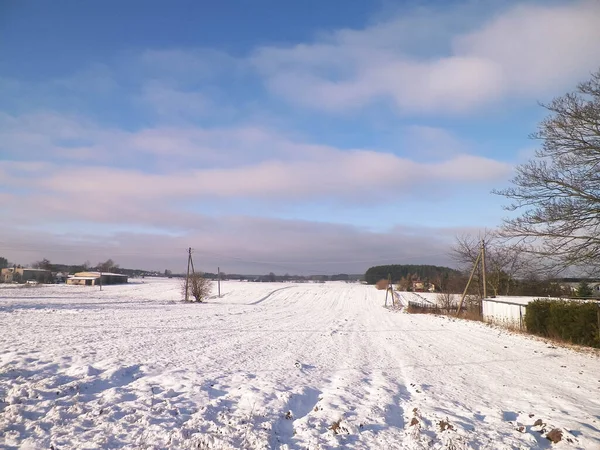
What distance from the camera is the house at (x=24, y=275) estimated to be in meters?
106

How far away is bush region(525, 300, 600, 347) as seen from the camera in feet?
48.9

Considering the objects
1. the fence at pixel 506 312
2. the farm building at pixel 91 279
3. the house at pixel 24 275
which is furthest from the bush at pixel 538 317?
the house at pixel 24 275

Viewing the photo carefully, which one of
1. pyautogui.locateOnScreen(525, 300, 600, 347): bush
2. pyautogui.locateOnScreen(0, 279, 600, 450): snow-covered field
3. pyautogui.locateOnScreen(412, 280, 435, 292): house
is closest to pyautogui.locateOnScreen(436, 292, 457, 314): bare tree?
pyautogui.locateOnScreen(525, 300, 600, 347): bush

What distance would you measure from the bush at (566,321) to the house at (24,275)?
373 ft

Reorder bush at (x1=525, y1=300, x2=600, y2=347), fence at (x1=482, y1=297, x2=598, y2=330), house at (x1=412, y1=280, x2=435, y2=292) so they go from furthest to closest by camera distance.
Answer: house at (x1=412, y1=280, x2=435, y2=292) < fence at (x1=482, y1=297, x2=598, y2=330) < bush at (x1=525, y1=300, x2=600, y2=347)

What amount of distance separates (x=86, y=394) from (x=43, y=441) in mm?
1623

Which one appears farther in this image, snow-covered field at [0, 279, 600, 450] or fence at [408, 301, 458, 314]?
fence at [408, 301, 458, 314]

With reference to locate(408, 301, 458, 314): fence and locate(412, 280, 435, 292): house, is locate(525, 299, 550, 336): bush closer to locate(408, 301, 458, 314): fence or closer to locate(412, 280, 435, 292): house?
locate(408, 301, 458, 314): fence

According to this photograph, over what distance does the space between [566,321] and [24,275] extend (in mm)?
131087

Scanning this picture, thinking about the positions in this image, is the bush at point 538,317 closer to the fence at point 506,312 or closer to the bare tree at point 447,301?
the fence at point 506,312

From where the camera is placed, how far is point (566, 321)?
53.0ft

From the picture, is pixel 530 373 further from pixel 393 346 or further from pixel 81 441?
pixel 81 441

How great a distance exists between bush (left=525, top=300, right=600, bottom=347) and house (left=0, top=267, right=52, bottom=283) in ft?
373

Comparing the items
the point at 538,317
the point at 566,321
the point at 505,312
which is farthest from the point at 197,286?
the point at 566,321
